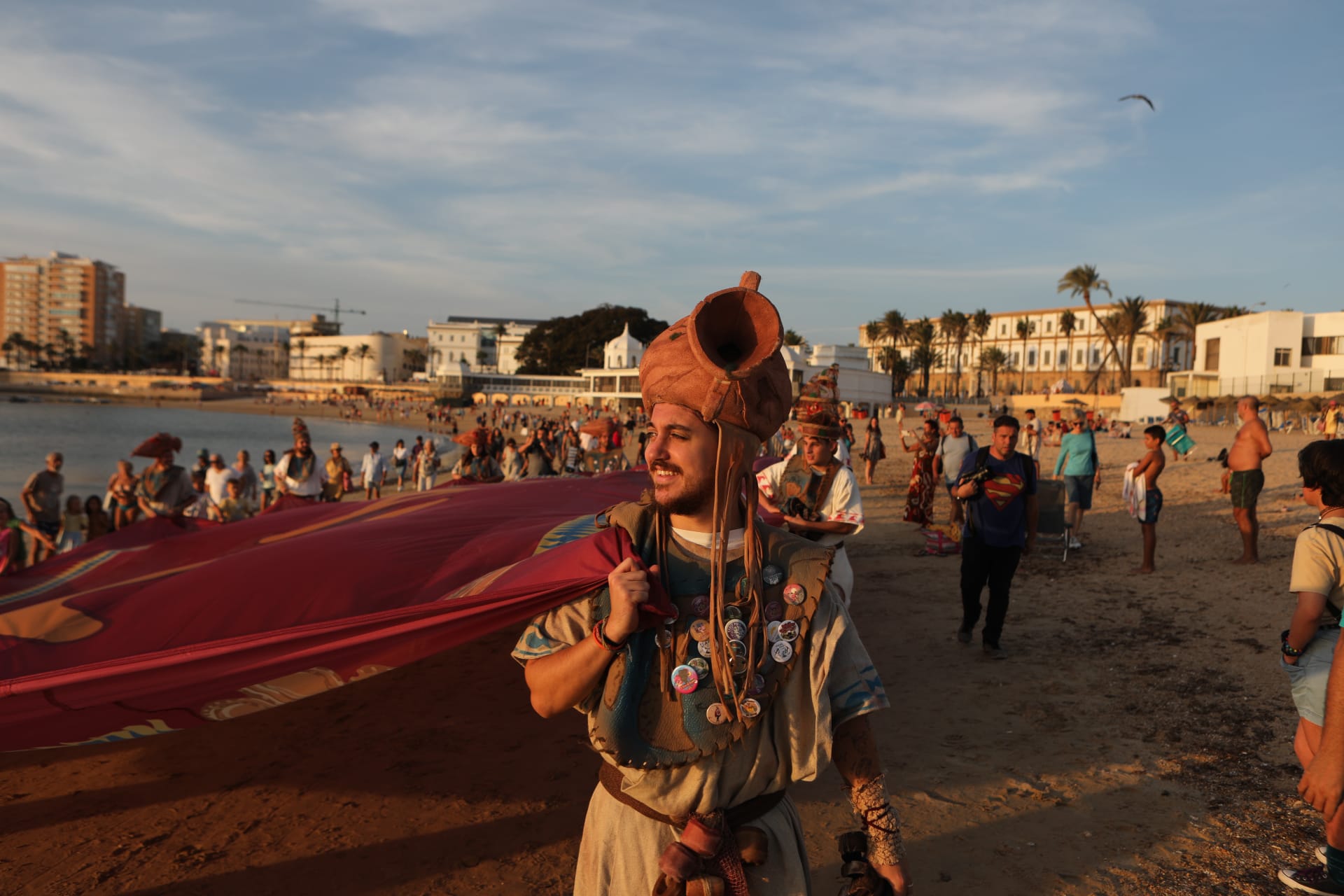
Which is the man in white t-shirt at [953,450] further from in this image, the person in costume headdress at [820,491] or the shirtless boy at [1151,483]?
the person in costume headdress at [820,491]

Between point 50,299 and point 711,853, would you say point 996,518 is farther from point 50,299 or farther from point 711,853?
point 50,299

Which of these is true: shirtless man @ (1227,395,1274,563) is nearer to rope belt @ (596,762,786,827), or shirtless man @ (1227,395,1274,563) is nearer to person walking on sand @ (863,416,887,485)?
rope belt @ (596,762,786,827)

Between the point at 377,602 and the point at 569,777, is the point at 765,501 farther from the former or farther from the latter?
the point at 377,602

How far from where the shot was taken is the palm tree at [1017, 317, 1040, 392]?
320 feet

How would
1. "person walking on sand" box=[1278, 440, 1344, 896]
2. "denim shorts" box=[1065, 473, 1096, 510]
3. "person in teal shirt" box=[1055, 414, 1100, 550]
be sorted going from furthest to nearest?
"denim shorts" box=[1065, 473, 1096, 510] → "person in teal shirt" box=[1055, 414, 1100, 550] → "person walking on sand" box=[1278, 440, 1344, 896]

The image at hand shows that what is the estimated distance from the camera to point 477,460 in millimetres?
10797

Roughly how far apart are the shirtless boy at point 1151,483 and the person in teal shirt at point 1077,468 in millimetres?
879

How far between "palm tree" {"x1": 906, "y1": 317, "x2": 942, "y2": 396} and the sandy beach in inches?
3534

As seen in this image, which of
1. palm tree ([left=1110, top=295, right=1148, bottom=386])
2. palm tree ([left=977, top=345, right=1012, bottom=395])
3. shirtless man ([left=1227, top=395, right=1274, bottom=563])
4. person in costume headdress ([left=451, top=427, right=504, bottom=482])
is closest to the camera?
shirtless man ([left=1227, top=395, right=1274, bottom=563])

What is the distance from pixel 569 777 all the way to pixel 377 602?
5.73 feet

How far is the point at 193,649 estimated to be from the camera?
327 centimetres

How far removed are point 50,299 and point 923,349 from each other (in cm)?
19691

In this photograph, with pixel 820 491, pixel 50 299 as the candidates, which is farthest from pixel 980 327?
pixel 50 299

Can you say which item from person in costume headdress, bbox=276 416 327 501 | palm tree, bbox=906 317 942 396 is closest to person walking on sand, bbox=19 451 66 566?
person in costume headdress, bbox=276 416 327 501
